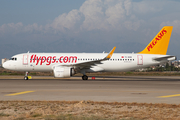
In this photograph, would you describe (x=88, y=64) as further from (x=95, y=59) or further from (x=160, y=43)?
(x=160, y=43)

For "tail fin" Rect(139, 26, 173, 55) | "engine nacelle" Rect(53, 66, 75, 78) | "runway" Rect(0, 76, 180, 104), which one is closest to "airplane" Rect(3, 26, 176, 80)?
"tail fin" Rect(139, 26, 173, 55)

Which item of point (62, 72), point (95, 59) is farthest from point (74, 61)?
point (62, 72)

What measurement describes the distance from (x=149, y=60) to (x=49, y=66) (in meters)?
14.8

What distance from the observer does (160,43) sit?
1421 inches

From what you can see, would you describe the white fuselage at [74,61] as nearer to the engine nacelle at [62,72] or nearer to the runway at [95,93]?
the engine nacelle at [62,72]

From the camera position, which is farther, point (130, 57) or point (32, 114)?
point (130, 57)

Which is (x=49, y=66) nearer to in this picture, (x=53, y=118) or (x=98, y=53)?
(x=98, y=53)

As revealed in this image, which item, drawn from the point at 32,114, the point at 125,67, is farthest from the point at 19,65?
the point at 32,114

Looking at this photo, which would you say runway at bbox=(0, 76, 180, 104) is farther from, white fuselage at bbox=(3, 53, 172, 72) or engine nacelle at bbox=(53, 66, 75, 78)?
white fuselage at bbox=(3, 53, 172, 72)

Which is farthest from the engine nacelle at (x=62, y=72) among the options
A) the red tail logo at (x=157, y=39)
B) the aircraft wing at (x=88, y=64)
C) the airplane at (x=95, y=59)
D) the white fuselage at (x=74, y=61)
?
the red tail logo at (x=157, y=39)

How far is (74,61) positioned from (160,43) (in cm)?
1353

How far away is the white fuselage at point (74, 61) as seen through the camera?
109 feet

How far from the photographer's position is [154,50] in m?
36.1

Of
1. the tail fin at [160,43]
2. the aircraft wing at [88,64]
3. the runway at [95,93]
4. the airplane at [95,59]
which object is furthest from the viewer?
the tail fin at [160,43]
